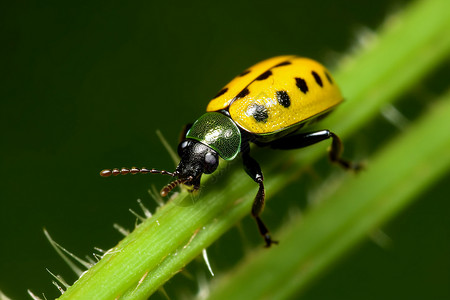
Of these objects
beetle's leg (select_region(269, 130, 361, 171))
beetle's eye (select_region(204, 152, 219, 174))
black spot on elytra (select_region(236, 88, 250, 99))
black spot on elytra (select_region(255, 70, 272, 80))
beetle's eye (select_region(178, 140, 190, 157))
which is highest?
black spot on elytra (select_region(255, 70, 272, 80))

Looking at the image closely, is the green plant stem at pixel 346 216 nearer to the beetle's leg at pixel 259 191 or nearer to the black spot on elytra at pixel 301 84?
the beetle's leg at pixel 259 191

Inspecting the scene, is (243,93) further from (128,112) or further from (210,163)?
(128,112)

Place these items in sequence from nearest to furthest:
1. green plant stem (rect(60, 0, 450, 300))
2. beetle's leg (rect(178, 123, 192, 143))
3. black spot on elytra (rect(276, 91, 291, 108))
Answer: green plant stem (rect(60, 0, 450, 300))
black spot on elytra (rect(276, 91, 291, 108))
beetle's leg (rect(178, 123, 192, 143))

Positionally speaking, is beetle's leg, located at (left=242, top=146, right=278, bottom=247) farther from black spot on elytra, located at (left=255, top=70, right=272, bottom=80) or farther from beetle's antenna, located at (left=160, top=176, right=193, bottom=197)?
black spot on elytra, located at (left=255, top=70, right=272, bottom=80)

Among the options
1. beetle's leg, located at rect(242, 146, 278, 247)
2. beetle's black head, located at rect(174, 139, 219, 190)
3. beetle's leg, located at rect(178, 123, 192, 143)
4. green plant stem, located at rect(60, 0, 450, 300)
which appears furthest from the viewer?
beetle's leg, located at rect(178, 123, 192, 143)

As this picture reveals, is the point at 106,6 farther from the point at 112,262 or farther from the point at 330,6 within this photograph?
the point at 112,262

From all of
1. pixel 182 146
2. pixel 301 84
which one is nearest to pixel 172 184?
pixel 182 146

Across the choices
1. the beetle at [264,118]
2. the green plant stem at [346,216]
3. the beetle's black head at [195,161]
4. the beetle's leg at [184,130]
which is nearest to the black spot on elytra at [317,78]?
the beetle at [264,118]

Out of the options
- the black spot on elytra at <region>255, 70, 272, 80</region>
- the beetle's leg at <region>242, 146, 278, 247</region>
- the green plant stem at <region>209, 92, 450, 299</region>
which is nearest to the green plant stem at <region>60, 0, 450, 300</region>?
the beetle's leg at <region>242, 146, 278, 247</region>

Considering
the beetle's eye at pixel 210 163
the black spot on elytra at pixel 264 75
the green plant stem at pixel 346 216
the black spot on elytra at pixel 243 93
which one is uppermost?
the black spot on elytra at pixel 264 75
